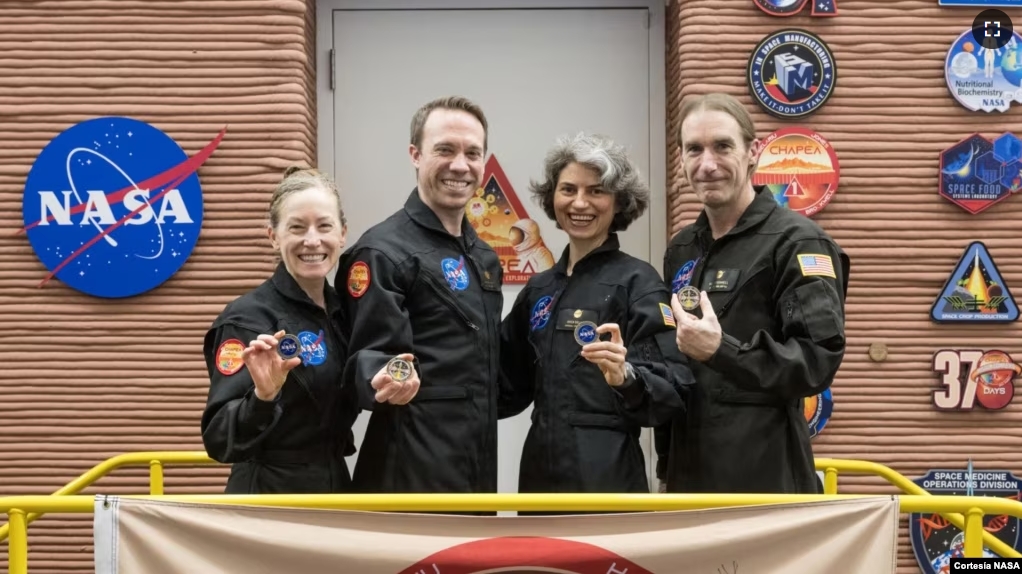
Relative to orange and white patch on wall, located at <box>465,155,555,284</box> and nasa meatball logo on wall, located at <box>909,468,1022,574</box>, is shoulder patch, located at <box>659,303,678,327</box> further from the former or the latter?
nasa meatball logo on wall, located at <box>909,468,1022,574</box>

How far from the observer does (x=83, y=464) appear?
13.3ft

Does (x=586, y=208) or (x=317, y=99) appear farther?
(x=317, y=99)

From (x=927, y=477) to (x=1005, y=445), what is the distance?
34cm

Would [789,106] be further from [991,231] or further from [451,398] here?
[451,398]

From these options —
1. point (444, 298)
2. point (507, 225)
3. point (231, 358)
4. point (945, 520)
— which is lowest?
Result: point (945, 520)

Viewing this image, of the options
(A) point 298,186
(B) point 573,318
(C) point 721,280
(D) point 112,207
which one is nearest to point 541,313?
(B) point 573,318

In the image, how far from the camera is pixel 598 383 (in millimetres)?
2504

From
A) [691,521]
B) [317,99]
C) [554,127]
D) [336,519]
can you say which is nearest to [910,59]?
[554,127]

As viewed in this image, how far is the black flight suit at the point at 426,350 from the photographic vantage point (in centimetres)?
241

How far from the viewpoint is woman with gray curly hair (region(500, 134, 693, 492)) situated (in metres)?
2.44

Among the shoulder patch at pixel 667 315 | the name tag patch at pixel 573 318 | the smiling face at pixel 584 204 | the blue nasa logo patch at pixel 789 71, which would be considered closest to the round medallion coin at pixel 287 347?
the name tag patch at pixel 573 318

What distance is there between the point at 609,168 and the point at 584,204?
12cm

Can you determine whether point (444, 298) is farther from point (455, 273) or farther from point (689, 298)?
point (689, 298)

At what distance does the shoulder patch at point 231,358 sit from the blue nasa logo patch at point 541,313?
0.76 metres
